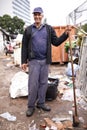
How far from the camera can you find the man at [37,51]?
425 cm

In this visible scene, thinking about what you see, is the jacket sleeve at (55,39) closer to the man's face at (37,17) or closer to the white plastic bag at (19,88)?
the man's face at (37,17)

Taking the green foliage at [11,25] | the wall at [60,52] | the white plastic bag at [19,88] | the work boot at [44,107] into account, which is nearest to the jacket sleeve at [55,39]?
the work boot at [44,107]

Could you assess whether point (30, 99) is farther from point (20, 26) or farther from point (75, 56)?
point (20, 26)

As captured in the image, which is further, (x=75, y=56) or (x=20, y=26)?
(x=20, y=26)

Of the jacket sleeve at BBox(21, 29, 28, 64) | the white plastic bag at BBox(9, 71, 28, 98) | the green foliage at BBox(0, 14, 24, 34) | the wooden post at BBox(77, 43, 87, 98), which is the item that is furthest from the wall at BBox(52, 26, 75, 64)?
the green foliage at BBox(0, 14, 24, 34)

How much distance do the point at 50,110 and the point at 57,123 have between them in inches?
24.9

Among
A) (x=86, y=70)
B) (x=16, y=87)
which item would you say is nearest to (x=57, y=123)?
(x=86, y=70)

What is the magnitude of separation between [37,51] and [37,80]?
53 cm

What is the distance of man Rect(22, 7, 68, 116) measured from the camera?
4.25m

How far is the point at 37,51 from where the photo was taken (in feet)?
14.0

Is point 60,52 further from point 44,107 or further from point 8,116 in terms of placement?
point 8,116

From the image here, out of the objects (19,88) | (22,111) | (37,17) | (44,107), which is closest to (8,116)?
(22,111)

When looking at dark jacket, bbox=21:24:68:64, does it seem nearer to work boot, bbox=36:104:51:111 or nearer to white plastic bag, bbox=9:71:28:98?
work boot, bbox=36:104:51:111

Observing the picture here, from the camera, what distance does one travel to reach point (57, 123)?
13.4 feet
